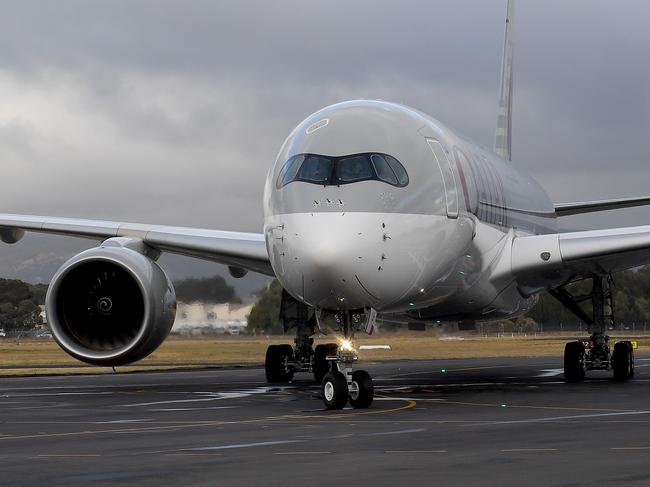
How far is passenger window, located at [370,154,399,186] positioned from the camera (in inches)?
639

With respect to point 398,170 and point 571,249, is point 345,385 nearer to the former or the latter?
point 398,170

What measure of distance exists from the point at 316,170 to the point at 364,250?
54.3 inches

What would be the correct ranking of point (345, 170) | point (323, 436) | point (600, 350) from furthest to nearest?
1. point (600, 350)
2. point (345, 170)
3. point (323, 436)

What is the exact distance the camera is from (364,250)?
1556cm

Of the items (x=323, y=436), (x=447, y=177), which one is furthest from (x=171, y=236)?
(x=323, y=436)

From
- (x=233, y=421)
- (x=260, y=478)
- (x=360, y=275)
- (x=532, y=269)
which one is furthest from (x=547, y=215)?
(x=260, y=478)

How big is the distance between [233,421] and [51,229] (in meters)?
10.0

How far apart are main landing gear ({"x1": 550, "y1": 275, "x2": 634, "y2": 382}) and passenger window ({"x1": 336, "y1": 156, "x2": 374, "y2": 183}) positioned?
8.58m

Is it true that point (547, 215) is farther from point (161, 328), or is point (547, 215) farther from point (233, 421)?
point (233, 421)

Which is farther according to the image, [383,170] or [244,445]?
[383,170]

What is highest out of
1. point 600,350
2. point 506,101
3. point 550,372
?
point 506,101

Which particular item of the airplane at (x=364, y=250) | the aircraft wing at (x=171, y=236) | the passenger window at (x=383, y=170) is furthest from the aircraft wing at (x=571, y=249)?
the passenger window at (x=383, y=170)

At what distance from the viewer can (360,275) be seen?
51.2ft

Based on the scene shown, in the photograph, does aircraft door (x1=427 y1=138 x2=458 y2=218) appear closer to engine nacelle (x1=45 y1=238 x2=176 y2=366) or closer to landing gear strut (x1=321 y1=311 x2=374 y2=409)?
landing gear strut (x1=321 y1=311 x2=374 y2=409)
